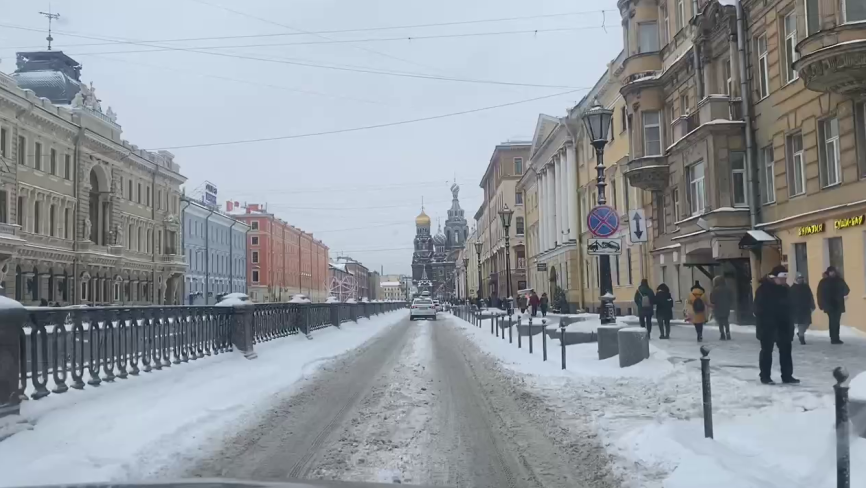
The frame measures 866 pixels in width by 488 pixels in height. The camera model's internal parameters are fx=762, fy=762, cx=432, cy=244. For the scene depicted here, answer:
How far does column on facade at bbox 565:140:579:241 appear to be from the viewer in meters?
46.6

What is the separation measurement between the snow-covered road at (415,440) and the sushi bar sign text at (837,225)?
32.4 feet

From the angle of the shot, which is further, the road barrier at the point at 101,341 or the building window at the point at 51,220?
the building window at the point at 51,220

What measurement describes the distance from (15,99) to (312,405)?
130ft

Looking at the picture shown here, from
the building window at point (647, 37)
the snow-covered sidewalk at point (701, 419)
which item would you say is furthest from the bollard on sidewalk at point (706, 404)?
the building window at point (647, 37)

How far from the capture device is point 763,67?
22.9 metres

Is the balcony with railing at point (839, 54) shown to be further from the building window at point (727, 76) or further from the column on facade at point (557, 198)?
the column on facade at point (557, 198)

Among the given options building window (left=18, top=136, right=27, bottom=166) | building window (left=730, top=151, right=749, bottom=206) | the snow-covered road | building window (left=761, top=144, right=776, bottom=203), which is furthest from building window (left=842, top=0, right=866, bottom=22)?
building window (left=18, top=136, right=27, bottom=166)

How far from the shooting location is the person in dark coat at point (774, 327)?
10.2m

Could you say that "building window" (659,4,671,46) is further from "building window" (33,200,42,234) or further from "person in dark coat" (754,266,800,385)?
"building window" (33,200,42,234)

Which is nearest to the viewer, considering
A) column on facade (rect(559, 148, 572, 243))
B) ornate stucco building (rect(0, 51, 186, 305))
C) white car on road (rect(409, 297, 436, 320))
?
ornate stucco building (rect(0, 51, 186, 305))

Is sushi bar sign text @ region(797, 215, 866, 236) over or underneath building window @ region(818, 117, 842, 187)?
underneath

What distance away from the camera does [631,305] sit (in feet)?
117

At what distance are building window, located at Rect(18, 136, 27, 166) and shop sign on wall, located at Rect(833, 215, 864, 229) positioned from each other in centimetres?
4265

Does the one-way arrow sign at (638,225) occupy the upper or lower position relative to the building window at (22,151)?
lower
